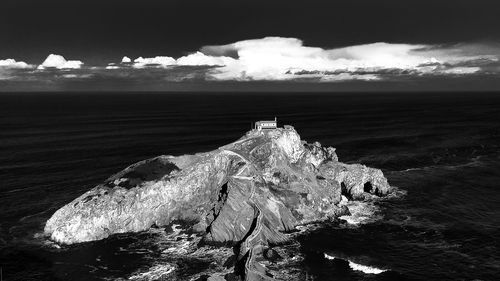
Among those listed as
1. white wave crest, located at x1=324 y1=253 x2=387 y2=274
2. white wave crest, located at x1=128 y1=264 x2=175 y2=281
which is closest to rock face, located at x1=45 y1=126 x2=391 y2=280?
white wave crest, located at x1=128 y1=264 x2=175 y2=281

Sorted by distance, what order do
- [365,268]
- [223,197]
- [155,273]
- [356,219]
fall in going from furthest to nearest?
[356,219] → [223,197] → [365,268] → [155,273]

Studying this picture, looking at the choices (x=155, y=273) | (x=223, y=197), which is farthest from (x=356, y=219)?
(x=155, y=273)

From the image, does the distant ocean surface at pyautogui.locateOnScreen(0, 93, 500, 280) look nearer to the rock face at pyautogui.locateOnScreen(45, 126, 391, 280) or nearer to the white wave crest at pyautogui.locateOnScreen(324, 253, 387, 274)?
the white wave crest at pyautogui.locateOnScreen(324, 253, 387, 274)

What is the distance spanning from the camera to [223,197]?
74250mm

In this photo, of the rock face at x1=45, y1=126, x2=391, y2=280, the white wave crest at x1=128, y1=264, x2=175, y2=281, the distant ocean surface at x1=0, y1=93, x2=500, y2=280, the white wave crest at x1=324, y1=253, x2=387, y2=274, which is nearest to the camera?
the white wave crest at x1=128, y1=264, x2=175, y2=281

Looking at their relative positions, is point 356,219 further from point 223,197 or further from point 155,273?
point 155,273

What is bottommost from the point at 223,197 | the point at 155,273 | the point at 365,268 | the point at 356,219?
the point at 365,268

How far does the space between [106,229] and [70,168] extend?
5501cm

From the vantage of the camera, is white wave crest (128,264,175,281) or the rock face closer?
white wave crest (128,264,175,281)

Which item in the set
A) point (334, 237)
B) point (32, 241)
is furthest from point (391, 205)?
point (32, 241)

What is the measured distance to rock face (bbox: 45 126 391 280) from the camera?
69.9 meters

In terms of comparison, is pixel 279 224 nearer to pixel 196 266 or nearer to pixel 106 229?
pixel 196 266

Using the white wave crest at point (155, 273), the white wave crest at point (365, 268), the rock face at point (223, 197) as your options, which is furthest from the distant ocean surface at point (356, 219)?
the rock face at point (223, 197)

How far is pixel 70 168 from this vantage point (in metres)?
119
